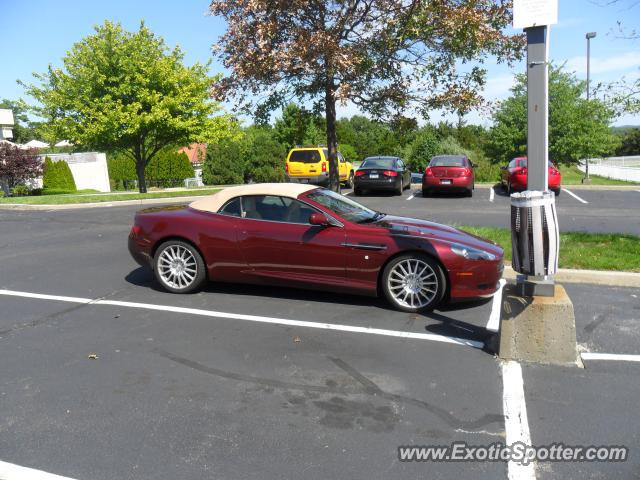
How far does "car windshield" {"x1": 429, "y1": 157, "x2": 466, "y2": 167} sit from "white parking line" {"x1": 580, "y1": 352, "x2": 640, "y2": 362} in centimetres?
1382

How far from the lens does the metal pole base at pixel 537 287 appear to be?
4570mm

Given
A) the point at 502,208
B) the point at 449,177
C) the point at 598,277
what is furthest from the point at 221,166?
the point at 598,277

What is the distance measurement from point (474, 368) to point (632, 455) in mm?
1389

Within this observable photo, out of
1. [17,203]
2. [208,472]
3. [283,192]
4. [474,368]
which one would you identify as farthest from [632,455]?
[17,203]

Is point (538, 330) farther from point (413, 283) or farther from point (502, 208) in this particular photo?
point (502, 208)

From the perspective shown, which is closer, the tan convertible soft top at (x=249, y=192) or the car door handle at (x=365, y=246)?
the car door handle at (x=365, y=246)

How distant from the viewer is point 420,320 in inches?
219

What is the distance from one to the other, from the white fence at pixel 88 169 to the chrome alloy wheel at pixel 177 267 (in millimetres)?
27212

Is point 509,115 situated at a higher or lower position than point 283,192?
→ higher

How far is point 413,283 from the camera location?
19.0ft

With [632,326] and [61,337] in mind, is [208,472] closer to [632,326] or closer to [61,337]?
[61,337]

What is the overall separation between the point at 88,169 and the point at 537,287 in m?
31.0

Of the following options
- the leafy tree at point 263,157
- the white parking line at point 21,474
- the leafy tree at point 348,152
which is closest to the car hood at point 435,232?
the white parking line at point 21,474

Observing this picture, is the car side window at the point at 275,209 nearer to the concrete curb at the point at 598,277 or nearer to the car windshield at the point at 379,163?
the concrete curb at the point at 598,277
